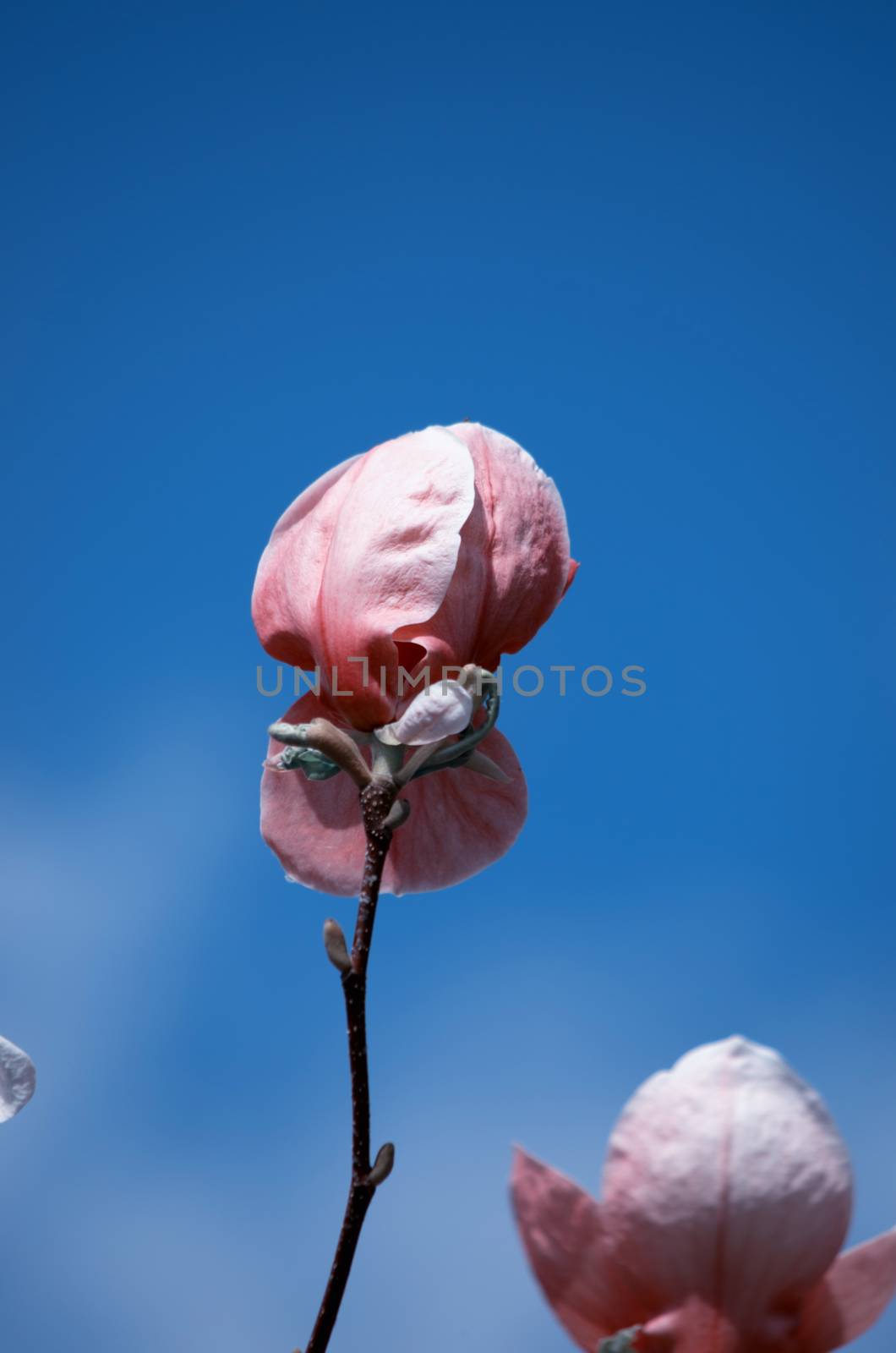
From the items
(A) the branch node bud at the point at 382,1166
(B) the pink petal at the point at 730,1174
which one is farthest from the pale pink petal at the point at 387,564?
(B) the pink petal at the point at 730,1174

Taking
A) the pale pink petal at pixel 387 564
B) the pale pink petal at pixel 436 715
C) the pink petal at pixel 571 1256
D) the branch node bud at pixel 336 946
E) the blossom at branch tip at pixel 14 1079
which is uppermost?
the pale pink petal at pixel 387 564

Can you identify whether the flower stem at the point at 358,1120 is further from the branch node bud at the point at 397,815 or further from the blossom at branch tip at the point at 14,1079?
the blossom at branch tip at the point at 14,1079

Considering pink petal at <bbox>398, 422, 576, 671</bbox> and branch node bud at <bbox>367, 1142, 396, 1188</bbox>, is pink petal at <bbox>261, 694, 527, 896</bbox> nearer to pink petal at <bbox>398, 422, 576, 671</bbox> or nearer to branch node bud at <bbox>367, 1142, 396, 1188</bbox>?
pink petal at <bbox>398, 422, 576, 671</bbox>

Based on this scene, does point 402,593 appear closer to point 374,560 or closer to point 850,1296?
point 374,560

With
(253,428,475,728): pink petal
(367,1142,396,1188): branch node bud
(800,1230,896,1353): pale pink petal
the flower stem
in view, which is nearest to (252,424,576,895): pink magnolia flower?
(253,428,475,728): pink petal

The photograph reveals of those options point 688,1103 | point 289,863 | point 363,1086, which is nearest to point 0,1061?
point 363,1086

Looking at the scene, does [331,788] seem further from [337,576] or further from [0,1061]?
[0,1061]
